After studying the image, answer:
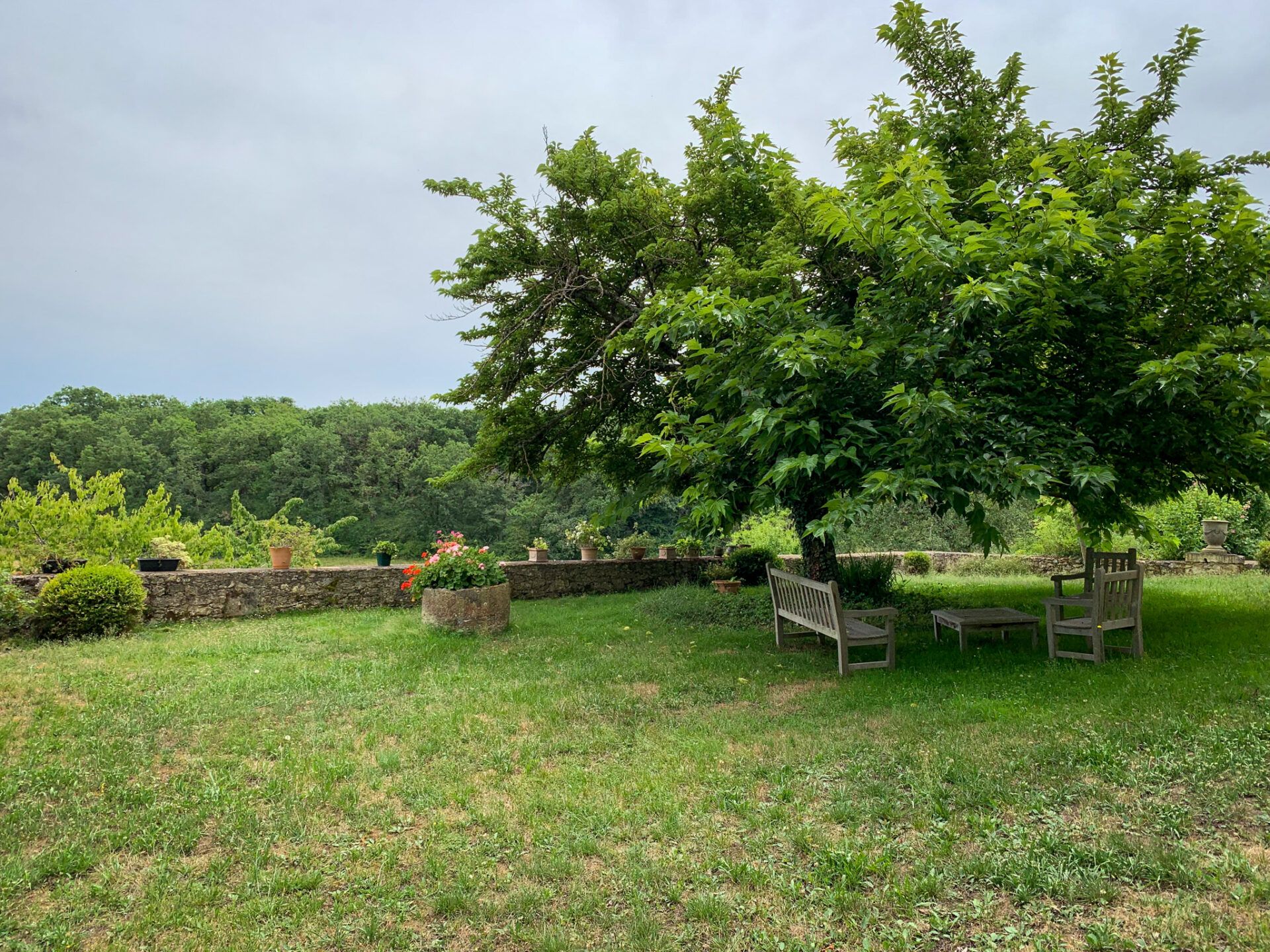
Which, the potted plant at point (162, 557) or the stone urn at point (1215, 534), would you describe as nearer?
the potted plant at point (162, 557)

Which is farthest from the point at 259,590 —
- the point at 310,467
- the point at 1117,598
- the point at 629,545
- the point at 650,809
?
the point at 310,467

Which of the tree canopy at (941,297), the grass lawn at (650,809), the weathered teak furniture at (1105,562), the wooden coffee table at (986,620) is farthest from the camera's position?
the weathered teak furniture at (1105,562)

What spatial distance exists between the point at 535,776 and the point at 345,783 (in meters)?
1.09

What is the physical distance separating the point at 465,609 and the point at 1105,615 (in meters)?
6.98

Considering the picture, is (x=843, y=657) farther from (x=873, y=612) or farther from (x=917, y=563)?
(x=917, y=563)

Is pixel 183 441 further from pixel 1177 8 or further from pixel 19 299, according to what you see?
pixel 1177 8

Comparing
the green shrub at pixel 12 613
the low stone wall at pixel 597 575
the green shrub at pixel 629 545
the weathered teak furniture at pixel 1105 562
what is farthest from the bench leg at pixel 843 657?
the green shrub at pixel 12 613

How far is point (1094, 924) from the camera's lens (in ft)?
7.42

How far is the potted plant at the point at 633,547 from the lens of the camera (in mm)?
14531

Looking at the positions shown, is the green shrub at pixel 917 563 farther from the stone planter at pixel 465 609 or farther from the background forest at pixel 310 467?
Result: the background forest at pixel 310 467

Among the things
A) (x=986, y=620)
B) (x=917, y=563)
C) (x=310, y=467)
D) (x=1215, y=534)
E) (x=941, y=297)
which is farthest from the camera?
(x=310, y=467)

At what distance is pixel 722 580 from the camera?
12797 mm

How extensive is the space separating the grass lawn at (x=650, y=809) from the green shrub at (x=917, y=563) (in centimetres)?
979

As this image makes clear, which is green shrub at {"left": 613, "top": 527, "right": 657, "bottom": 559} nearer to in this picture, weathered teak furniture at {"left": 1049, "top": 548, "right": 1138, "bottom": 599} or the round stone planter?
weathered teak furniture at {"left": 1049, "top": 548, "right": 1138, "bottom": 599}
